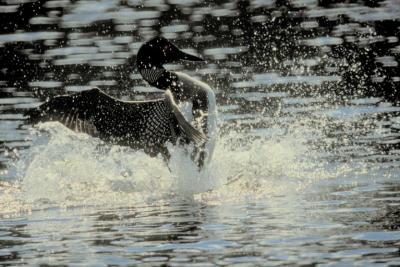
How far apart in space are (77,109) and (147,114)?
33.0 inches

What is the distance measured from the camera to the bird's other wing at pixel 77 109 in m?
12.4

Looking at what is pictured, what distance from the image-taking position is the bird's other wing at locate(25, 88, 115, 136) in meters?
12.4

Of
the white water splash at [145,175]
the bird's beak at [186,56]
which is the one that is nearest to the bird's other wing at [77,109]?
the white water splash at [145,175]

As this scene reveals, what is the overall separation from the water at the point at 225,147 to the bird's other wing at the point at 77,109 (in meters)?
0.28

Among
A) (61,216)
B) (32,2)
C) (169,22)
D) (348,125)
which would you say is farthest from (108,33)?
(61,216)

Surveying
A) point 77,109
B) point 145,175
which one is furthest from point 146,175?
point 77,109

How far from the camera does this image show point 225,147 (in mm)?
13930

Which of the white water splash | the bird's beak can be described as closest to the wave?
the white water splash

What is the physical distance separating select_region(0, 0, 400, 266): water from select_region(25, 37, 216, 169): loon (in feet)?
0.74

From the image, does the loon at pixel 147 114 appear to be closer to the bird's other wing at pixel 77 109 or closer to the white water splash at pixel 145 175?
the bird's other wing at pixel 77 109

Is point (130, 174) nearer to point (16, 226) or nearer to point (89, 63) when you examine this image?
point (16, 226)

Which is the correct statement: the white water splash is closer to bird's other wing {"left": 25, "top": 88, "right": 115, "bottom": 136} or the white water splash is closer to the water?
the water

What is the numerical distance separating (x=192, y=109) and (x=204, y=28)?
10.2 meters

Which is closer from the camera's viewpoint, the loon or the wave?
the wave
